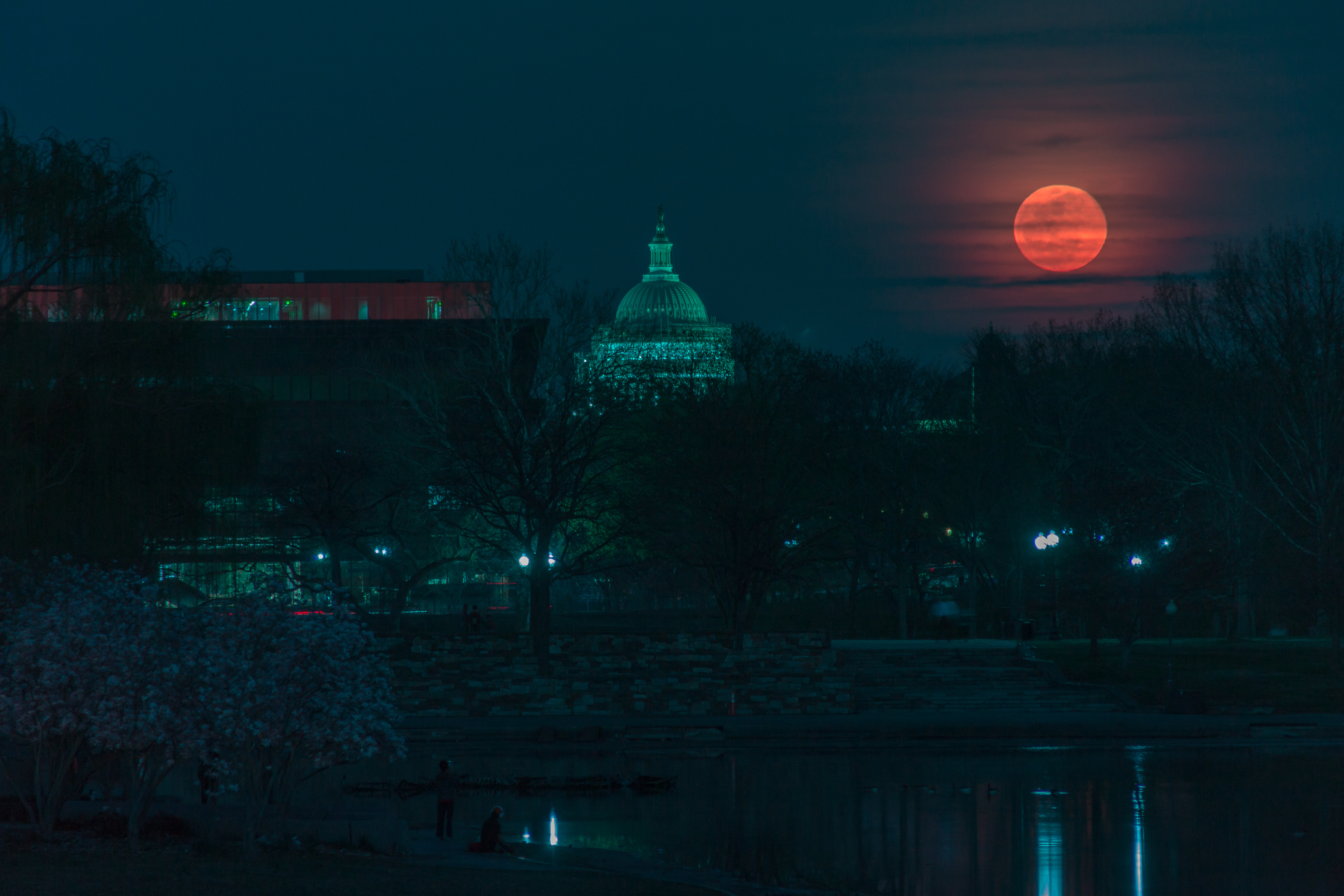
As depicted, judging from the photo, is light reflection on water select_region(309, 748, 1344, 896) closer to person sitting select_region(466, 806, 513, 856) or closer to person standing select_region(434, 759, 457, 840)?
person standing select_region(434, 759, 457, 840)

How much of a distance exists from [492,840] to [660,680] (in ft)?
73.7

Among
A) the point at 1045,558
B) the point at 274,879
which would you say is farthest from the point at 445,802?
the point at 1045,558

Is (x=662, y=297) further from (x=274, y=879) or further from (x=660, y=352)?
(x=274, y=879)

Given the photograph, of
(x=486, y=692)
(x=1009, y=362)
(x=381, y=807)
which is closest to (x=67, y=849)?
(x=381, y=807)

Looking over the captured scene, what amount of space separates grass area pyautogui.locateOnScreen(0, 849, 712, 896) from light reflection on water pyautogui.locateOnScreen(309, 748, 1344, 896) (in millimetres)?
3439

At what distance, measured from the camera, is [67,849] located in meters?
17.2

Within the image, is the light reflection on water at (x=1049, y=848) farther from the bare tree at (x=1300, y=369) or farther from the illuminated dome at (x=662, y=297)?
the illuminated dome at (x=662, y=297)

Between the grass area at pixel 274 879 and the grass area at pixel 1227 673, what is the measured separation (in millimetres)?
28209

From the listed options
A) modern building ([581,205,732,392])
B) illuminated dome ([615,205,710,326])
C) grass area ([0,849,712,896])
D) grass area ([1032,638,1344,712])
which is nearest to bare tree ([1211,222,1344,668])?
grass area ([1032,638,1344,712])

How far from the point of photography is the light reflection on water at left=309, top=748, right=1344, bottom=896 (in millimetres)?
18688

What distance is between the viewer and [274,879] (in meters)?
→ 15.7

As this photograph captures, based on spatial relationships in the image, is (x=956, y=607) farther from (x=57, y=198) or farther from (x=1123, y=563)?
(x=57, y=198)

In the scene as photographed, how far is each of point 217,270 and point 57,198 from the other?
3.89 m

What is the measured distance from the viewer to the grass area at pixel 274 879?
14812mm
